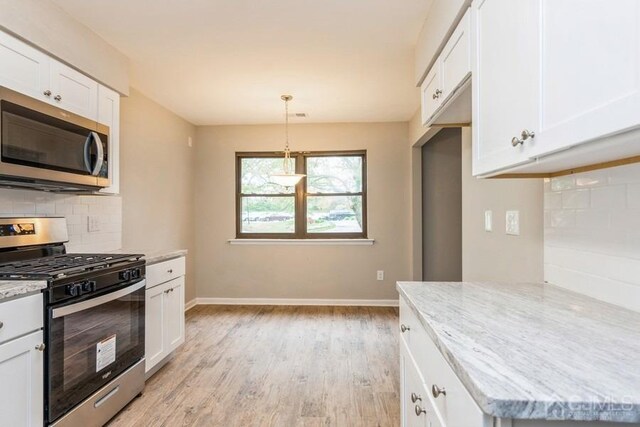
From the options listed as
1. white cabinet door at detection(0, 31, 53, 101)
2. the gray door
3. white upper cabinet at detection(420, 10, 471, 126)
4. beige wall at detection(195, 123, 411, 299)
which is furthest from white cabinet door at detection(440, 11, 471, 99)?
beige wall at detection(195, 123, 411, 299)

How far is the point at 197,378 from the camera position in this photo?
2627mm

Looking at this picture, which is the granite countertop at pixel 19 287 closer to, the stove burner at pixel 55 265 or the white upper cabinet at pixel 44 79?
the stove burner at pixel 55 265

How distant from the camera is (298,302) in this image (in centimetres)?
477

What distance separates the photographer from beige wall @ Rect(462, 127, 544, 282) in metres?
1.58

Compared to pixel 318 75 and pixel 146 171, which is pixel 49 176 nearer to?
pixel 146 171

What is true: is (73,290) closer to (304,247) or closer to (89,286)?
(89,286)

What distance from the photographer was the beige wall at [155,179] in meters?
3.32

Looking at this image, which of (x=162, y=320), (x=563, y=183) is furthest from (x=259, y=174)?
(x=563, y=183)

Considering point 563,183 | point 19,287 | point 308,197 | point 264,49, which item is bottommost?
point 19,287

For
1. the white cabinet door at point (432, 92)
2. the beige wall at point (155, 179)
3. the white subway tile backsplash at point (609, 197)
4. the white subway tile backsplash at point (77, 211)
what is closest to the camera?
the white subway tile backsplash at point (609, 197)

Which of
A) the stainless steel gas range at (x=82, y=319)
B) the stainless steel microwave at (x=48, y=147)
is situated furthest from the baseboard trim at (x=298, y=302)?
the stainless steel microwave at (x=48, y=147)

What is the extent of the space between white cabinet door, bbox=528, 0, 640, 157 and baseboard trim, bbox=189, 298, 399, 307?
156 inches

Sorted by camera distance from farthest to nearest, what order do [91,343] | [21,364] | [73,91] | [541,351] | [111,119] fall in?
[111,119] < [73,91] < [91,343] < [21,364] < [541,351]

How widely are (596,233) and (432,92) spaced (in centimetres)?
109
